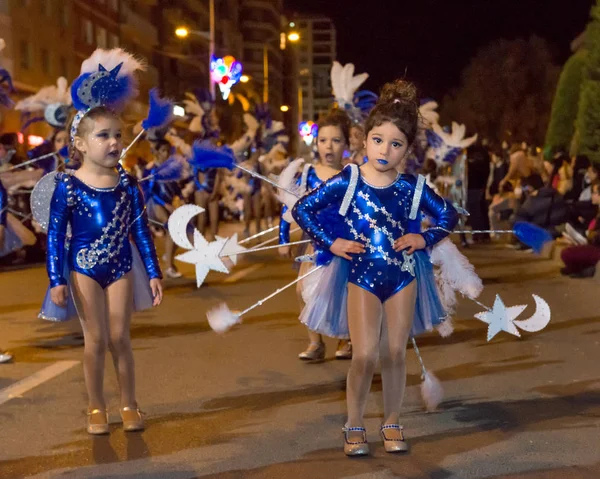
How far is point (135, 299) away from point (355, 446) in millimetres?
1581

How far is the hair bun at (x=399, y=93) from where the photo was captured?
5262mm

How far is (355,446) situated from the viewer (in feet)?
16.9

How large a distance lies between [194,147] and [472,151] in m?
14.3

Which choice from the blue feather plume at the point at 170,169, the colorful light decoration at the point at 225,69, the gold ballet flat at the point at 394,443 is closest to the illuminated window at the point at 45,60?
the colorful light decoration at the point at 225,69

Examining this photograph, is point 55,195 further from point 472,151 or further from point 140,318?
point 472,151

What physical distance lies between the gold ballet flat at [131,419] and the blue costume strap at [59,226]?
858 millimetres

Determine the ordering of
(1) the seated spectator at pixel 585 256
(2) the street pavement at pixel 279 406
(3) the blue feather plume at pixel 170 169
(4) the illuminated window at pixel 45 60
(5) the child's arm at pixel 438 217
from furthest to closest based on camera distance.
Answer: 1. (4) the illuminated window at pixel 45 60
2. (1) the seated spectator at pixel 585 256
3. (3) the blue feather plume at pixel 170 169
4. (5) the child's arm at pixel 438 217
5. (2) the street pavement at pixel 279 406

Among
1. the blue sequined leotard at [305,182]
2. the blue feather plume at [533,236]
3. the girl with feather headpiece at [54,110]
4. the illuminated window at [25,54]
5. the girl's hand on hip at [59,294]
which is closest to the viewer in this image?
the girl's hand on hip at [59,294]

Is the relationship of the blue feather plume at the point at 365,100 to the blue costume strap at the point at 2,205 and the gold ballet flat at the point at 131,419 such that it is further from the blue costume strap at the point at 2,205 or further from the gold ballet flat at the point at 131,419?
the gold ballet flat at the point at 131,419

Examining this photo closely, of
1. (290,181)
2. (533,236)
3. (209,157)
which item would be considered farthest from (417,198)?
(290,181)

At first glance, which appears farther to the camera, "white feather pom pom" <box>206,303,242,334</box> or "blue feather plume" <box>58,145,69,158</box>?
"blue feather plume" <box>58,145,69,158</box>

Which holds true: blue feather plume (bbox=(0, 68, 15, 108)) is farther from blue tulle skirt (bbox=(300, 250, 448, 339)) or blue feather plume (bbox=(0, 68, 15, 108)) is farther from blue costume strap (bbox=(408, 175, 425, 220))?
blue costume strap (bbox=(408, 175, 425, 220))

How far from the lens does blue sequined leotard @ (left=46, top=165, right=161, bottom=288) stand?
17.9ft

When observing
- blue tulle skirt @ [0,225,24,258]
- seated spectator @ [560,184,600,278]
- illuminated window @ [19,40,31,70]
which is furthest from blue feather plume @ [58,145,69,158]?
illuminated window @ [19,40,31,70]
